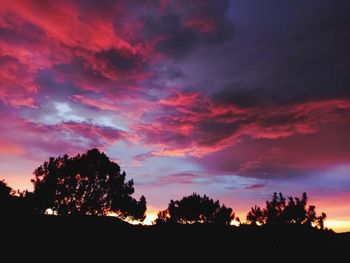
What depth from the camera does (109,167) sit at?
176 ft

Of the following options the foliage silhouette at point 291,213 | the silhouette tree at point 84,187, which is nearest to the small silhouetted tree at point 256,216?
the foliage silhouette at point 291,213

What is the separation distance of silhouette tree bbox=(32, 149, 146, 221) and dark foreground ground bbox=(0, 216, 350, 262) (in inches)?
743

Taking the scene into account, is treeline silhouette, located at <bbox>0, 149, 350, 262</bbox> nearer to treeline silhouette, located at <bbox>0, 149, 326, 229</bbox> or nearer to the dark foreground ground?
the dark foreground ground

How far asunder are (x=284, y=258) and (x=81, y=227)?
49.5ft

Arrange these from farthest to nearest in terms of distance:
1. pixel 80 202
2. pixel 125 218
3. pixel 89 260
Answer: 1. pixel 125 218
2. pixel 80 202
3. pixel 89 260

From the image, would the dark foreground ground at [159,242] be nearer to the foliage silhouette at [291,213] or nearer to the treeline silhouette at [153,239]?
the treeline silhouette at [153,239]

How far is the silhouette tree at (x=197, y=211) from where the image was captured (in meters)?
84.7

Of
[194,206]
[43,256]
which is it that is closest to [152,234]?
[43,256]

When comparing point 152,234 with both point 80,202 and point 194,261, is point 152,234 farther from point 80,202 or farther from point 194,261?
point 80,202

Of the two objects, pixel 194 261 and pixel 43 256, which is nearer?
pixel 43 256

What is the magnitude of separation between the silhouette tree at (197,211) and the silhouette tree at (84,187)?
31.3m

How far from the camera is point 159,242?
28734 mm

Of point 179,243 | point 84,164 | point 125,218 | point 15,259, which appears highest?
point 84,164

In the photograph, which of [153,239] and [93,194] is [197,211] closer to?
[93,194]
